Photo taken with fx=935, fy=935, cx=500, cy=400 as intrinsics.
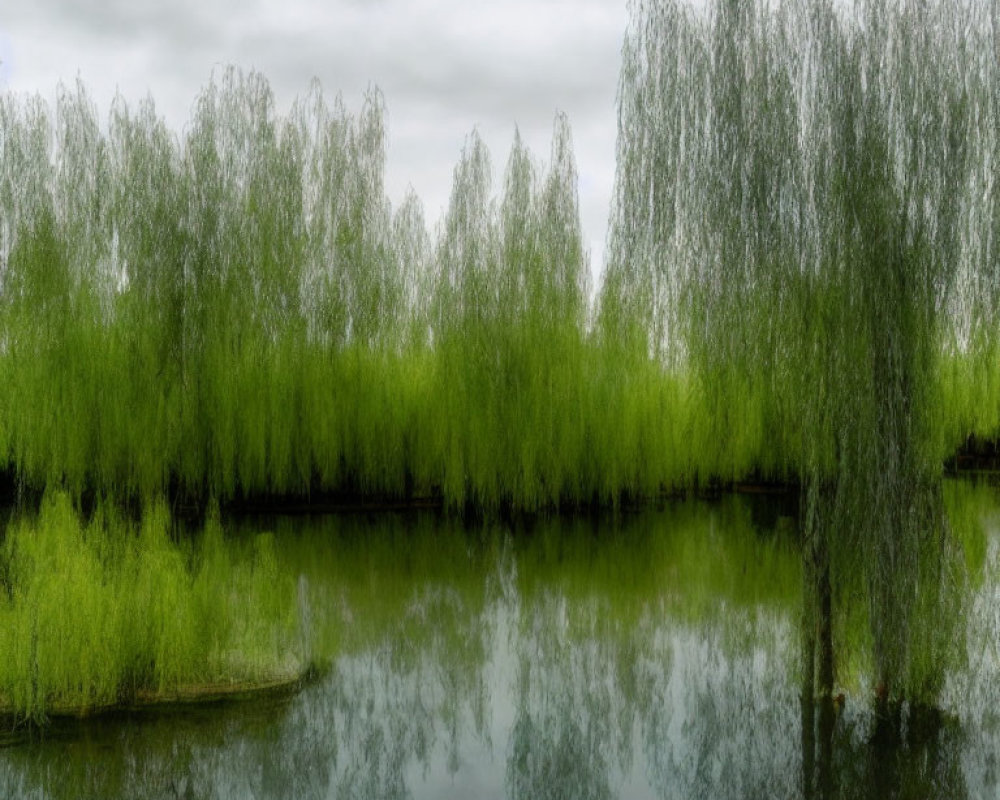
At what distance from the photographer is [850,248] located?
4.27 meters

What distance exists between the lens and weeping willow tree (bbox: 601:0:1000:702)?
14.1 feet

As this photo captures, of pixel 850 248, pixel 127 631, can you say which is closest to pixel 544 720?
pixel 127 631

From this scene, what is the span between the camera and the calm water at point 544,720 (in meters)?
4.02

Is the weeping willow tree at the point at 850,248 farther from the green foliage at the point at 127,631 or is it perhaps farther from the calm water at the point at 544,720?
the green foliage at the point at 127,631

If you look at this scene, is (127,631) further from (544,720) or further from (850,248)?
(850,248)

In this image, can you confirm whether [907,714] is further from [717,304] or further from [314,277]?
[314,277]

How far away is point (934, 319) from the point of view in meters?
4.34

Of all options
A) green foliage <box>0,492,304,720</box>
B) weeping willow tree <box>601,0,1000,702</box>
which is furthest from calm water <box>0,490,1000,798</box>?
weeping willow tree <box>601,0,1000,702</box>

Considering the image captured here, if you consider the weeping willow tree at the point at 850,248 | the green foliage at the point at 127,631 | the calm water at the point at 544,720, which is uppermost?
the weeping willow tree at the point at 850,248

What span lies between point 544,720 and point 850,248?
2.75 m

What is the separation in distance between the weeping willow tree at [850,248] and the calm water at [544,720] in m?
0.43

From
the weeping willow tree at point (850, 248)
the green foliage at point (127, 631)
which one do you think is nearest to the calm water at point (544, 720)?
the green foliage at point (127, 631)

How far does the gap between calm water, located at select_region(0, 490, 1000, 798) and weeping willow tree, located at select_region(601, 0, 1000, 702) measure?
433mm

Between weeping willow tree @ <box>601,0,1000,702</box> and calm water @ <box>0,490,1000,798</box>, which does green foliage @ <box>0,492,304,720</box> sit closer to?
calm water @ <box>0,490,1000,798</box>
